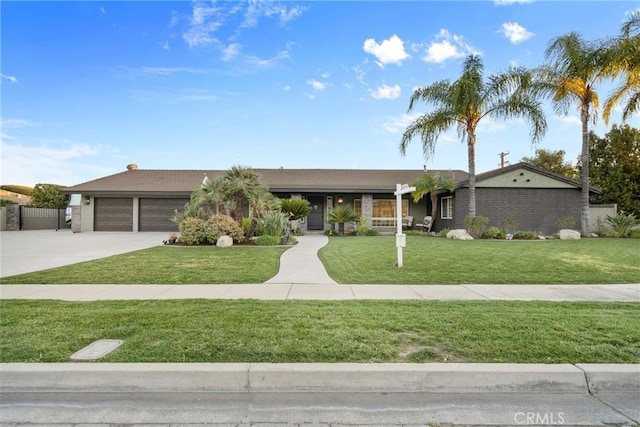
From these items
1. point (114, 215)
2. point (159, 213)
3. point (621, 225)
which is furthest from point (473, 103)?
point (114, 215)

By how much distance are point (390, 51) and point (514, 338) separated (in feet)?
47.7

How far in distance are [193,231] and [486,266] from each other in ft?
34.5

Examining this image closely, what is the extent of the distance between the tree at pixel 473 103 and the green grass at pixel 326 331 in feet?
41.5

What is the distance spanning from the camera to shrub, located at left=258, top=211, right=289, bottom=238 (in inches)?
561

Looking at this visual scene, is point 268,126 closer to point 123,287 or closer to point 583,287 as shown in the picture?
point 123,287

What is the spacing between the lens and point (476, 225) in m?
15.8

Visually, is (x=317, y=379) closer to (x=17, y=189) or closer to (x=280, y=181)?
(x=280, y=181)

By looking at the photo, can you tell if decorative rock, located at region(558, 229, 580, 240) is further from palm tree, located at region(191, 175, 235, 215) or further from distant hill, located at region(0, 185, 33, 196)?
distant hill, located at region(0, 185, 33, 196)

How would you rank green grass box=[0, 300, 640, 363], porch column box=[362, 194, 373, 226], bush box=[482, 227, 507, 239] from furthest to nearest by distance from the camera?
porch column box=[362, 194, 373, 226] < bush box=[482, 227, 507, 239] < green grass box=[0, 300, 640, 363]

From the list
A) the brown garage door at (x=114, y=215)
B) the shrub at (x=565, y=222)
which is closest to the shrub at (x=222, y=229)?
the brown garage door at (x=114, y=215)

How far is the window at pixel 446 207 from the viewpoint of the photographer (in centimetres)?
1939

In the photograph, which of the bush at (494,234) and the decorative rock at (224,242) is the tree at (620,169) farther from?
the decorative rock at (224,242)

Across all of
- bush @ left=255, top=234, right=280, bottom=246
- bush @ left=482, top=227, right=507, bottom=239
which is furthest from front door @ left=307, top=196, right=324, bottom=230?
bush @ left=482, top=227, right=507, bottom=239

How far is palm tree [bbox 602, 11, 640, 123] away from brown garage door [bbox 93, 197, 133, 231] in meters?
27.5
